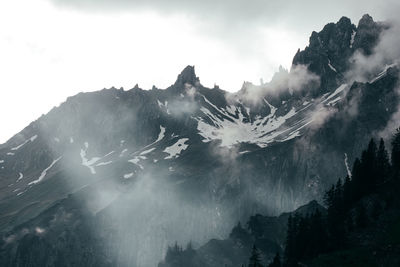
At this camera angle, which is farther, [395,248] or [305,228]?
[305,228]

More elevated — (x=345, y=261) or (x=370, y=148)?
(x=370, y=148)

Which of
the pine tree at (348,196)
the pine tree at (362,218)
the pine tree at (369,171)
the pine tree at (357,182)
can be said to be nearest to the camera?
the pine tree at (362,218)

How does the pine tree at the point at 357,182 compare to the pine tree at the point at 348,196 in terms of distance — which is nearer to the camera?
the pine tree at the point at 348,196

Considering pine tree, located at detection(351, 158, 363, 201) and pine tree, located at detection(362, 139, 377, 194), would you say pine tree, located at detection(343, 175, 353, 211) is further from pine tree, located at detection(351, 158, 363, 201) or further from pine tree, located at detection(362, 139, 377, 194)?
pine tree, located at detection(362, 139, 377, 194)

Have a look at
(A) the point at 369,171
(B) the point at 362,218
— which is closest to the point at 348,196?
(A) the point at 369,171

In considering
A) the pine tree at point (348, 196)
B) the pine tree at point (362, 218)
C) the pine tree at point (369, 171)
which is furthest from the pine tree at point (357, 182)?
the pine tree at point (362, 218)

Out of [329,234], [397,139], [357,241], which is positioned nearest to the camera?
[357,241]

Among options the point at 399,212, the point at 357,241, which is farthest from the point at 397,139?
the point at 357,241

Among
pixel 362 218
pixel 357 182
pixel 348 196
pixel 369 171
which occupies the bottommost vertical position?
pixel 362 218

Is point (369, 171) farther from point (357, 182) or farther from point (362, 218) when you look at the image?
point (362, 218)

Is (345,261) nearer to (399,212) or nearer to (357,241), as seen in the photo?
(357,241)

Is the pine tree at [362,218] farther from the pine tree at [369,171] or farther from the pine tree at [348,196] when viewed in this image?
the pine tree at [369,171]

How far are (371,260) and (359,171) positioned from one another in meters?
45.1

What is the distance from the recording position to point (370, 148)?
156 meters
